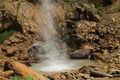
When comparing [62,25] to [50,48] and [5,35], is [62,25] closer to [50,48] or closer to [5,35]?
[50,48]

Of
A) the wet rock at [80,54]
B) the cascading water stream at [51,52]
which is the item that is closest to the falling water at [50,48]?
the cascading water stream at [51,52]

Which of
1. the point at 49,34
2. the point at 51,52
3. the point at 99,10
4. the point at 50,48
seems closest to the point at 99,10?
the point at 99,10

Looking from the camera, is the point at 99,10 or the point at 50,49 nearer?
the point at 50,49

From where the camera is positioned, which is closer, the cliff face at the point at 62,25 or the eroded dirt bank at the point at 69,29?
the eroded dirt bank at the point at 69,29

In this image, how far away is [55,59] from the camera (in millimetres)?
22000

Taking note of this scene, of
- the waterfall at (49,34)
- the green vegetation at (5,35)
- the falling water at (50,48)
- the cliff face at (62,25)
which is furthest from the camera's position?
the green vegetation at (5,35)

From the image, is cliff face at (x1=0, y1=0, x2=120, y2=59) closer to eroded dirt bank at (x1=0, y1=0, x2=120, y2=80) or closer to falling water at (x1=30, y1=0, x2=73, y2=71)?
eroded dirt bank at (x1=0, y1=0, x2=120, y2=80)

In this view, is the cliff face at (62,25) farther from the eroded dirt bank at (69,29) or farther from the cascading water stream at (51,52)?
the cascading water stream at (51,52)

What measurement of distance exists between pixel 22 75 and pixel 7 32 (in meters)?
12.3

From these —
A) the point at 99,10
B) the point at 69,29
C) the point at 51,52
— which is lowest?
the point at 51,52

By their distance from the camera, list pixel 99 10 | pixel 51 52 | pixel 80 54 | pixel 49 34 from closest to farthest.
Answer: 1. pixel 80 54
2. pixel 51 52
3. pixel 49 34
4. pixel 99 10

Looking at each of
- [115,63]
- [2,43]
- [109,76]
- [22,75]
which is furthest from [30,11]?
[22,75]

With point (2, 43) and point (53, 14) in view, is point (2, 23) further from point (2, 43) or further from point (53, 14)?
point (53, 14)

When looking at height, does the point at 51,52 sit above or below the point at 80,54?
below
